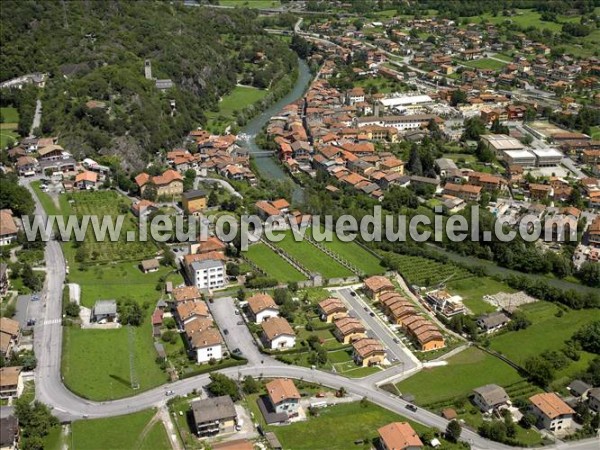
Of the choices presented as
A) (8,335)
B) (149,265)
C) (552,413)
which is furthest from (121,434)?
(552,413)

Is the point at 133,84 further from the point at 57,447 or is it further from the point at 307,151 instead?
the point at 57,447

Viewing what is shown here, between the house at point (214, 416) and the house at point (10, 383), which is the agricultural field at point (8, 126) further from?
the house at point (214, 416)

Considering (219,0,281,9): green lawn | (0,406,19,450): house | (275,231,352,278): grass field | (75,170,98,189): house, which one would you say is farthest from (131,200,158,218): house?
(219,0,281,9): green lawn

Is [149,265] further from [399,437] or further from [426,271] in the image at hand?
[399,437]

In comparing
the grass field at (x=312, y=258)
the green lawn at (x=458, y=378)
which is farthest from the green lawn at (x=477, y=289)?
the grass field at (x=312, y=258)

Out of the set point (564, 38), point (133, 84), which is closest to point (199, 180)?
point (133, 84)
